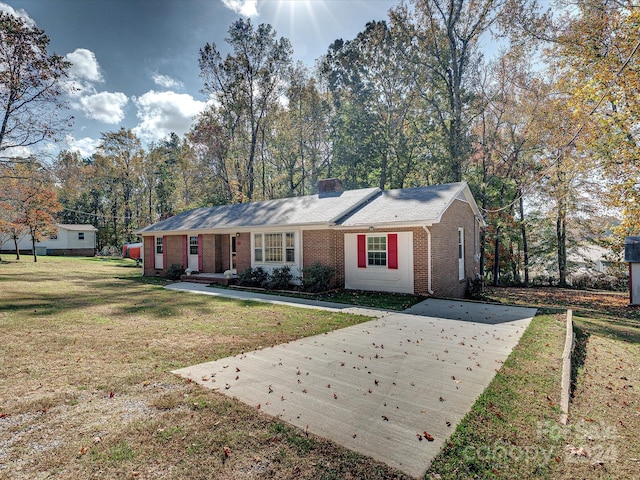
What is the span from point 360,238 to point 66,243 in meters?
42.1

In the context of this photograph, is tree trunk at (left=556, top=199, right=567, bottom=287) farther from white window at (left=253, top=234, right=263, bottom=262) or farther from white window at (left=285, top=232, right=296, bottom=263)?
white window at (left=253, top=234, right=263, bottom=262)

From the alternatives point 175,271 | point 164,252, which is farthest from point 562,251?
point 164,252

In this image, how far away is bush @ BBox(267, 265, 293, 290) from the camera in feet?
46.0

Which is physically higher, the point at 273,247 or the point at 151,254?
the point at 273,247

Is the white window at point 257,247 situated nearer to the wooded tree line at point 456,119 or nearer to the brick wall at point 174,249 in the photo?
the brick wall at point 174,249

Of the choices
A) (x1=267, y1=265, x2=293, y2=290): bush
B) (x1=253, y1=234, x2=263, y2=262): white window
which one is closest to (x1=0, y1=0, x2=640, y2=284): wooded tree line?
(x1=267, y1=265, x2=293, y2=290): bush

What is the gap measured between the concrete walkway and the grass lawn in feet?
0.64

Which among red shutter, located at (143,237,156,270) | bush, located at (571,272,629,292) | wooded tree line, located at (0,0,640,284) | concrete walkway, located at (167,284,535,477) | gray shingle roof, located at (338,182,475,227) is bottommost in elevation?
bush, located at (571,272,629,292)

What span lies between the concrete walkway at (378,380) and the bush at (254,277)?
7.80 metres

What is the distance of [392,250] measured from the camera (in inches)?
488

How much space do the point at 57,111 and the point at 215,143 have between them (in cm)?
1438

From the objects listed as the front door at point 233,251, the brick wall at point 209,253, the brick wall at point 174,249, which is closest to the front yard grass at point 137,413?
the front door at point 233,251

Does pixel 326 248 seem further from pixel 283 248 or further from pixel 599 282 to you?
pixel 599 282

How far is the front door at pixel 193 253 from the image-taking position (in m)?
18.3
